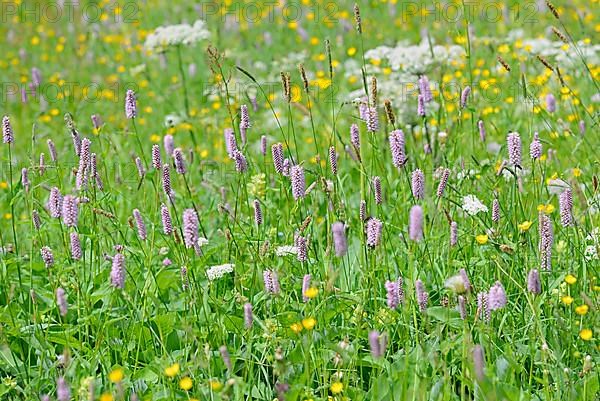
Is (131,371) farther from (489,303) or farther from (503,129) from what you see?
(503,129)

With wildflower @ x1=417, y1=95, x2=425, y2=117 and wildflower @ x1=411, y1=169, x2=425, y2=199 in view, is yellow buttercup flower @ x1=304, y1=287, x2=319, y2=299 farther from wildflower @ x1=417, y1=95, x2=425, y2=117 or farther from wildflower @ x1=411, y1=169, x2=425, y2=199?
wildflower @ x1=417, y1=95, x2=425, y2=117

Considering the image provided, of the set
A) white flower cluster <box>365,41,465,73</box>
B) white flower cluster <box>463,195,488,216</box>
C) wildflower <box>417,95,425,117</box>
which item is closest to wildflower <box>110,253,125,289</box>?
white flower cluster <box>463,195,488,216</box>

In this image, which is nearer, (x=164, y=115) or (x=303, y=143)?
(x=303, y=143)

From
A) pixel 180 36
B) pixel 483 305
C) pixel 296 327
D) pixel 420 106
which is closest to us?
pixel 296 327

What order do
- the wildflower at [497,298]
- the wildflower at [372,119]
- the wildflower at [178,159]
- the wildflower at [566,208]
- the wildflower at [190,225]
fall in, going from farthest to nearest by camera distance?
1. the wildflower at [178,159]
2. the wildflower at [372,119]
3. the wildflower at [566,208]
4. the wildflower at [190,225]
5. the wildflower at [497,298]

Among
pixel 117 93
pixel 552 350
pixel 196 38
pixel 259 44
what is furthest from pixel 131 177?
pixel 259 44

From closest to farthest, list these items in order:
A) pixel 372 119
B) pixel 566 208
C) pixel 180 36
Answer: pixel 566 208 < pixel 372 119 < pixel 180 36

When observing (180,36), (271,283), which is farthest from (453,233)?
(180,36)

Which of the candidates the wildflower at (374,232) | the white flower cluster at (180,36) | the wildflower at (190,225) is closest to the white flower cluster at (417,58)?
the white flower cluster at (180,36)

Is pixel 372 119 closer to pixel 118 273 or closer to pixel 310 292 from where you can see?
pixel 310 292

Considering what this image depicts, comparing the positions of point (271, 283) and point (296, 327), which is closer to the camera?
point (296, 327)

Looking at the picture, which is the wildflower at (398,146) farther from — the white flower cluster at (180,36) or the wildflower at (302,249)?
the white flower cluster at (180,36)

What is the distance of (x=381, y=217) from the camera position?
115 inches

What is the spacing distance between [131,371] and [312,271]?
63 cm
